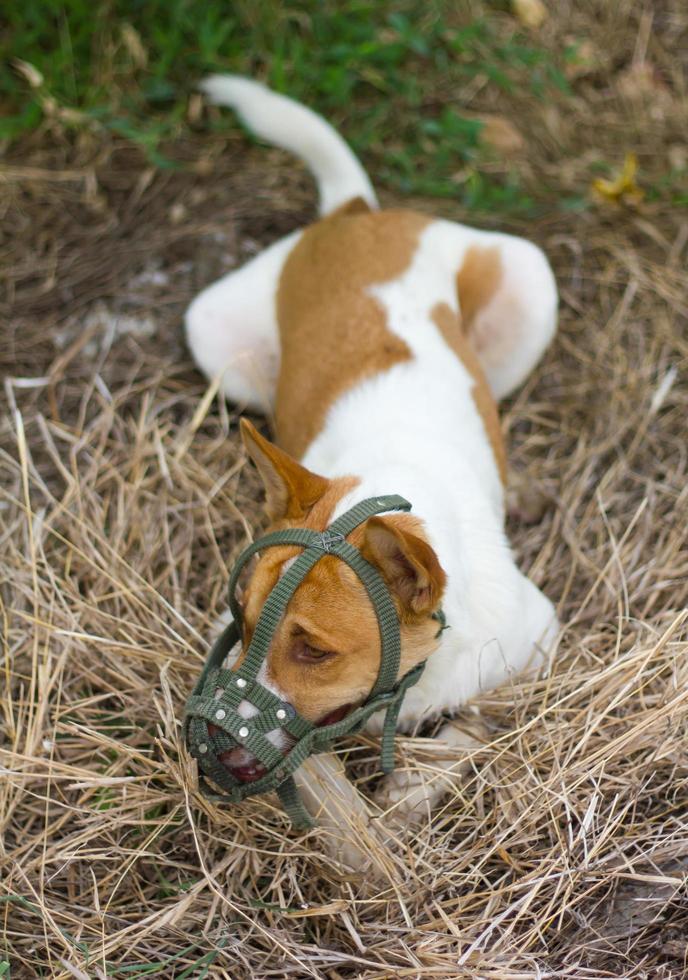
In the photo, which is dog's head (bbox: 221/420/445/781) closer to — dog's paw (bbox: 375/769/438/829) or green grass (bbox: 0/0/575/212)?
dog's paw (bbox: 375/769/438/829)

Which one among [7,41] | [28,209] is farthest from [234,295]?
[7,41]

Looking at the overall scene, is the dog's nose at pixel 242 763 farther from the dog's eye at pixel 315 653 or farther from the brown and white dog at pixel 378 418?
the dog's eye at pixel 315 653

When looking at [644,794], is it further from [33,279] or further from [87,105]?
[87,105]

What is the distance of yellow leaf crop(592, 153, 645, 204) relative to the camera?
4.15m

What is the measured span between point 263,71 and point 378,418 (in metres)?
2.36

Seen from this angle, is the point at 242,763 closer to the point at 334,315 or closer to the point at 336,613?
the point at 336,613

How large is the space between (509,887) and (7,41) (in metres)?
3.91

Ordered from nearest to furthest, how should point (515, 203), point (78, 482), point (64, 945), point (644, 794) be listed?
point (64, 945) < point (644, 794) < point (78, 482) < point (515, 203)

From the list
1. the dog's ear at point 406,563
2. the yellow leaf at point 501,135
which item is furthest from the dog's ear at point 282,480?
the yellow leaf at point 501,135

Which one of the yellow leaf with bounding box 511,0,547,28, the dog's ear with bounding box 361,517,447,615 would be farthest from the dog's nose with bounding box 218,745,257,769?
the yellow leaf with bounding box 511,0,547,28

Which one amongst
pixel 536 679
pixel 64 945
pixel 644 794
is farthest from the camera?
pixel 536 679

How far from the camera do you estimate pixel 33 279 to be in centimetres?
403

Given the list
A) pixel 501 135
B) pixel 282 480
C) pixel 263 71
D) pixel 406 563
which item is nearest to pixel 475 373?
pixel 282 480

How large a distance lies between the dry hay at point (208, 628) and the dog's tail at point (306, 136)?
38 centimetres
